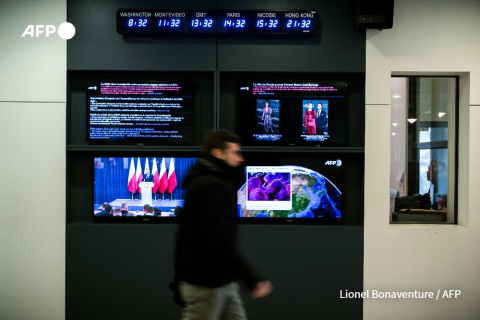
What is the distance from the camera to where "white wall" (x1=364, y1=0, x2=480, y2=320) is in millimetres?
4270

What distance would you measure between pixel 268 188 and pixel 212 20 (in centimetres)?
182

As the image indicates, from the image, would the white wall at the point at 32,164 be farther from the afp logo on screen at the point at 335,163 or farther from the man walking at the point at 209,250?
the afp logo on screen at the point at 335,163

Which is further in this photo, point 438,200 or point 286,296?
point 438,200

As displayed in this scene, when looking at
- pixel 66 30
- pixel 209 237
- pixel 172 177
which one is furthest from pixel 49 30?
pixel 209 237

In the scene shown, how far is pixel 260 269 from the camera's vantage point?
4.22 metres

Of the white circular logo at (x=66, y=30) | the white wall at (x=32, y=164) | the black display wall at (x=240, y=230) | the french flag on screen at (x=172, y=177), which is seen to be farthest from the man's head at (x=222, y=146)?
the white circular logo at (x=66, y=30)

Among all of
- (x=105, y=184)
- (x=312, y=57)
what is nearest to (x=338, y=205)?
(x=312, y=57)

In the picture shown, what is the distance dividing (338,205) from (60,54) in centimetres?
330

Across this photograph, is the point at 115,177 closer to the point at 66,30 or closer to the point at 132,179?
the point at 132,179

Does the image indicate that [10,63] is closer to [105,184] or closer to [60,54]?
[60,54]

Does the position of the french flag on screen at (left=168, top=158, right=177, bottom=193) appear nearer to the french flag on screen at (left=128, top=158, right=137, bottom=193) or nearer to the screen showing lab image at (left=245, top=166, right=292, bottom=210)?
the french flag on screen at (left=128, top=158, right=137, bottom=193)

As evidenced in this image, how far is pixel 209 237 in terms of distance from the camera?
2264mm

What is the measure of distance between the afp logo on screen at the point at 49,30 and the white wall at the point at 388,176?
3117mm

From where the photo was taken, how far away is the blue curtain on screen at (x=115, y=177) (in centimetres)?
431
